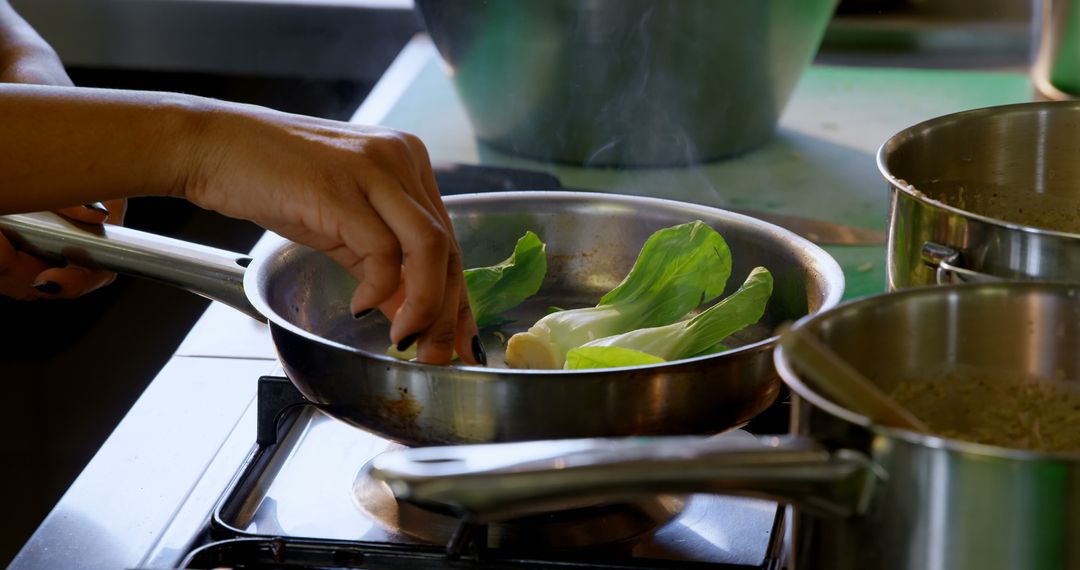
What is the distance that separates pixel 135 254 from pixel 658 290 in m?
0.38

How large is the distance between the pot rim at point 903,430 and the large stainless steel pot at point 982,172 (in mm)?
124

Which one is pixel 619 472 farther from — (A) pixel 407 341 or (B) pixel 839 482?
(A) pixel 407 341

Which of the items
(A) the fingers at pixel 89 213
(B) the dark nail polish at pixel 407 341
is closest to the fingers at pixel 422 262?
(B) the dark nail polish at pixel 407 341

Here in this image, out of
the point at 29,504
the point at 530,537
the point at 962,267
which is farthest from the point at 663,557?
the point at 29,504

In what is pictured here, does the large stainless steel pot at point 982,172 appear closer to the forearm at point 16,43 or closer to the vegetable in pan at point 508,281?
the vegetable in pan at point 508,281

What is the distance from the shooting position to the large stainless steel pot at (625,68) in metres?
1.38

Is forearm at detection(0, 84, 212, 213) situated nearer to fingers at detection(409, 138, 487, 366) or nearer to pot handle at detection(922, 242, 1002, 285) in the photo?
fingers at detection(409, 138, 487, 366)

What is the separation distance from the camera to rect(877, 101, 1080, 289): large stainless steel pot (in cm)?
73

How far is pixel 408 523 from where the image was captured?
0.79 metres

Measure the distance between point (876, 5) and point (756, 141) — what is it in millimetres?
654

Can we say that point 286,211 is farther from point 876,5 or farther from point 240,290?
point 876,5

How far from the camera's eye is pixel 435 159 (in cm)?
152

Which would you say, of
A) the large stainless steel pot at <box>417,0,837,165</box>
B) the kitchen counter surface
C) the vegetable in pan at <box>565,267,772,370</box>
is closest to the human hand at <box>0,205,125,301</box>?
the kitchen counter surface

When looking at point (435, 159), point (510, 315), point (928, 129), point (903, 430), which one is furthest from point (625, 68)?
point (903, 430)
